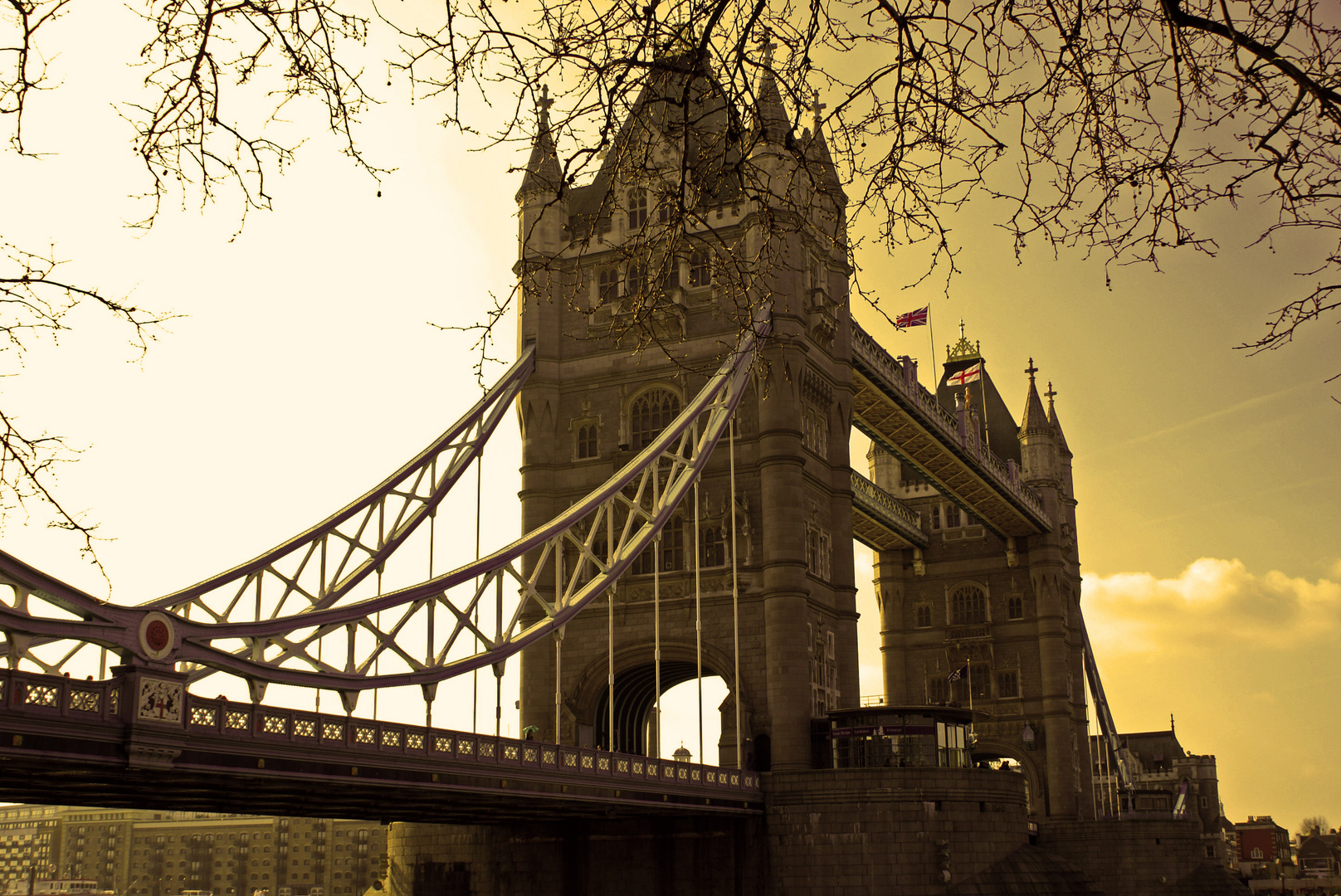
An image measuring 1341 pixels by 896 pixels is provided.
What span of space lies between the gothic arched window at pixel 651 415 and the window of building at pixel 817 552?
210 inches

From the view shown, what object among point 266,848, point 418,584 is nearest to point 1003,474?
point 418,584

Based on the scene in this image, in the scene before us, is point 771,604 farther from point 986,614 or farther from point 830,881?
point 986,614

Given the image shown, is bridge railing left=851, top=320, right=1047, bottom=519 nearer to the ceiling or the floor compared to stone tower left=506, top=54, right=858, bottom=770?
nearer to the ceiling

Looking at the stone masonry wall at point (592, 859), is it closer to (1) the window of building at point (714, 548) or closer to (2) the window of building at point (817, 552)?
(1) the window of building at point (714, 548)

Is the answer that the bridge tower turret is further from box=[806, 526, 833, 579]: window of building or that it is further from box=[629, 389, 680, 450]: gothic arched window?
box=[629, 389, 680, 450]: gothic arched window

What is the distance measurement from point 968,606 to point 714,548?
93.8 ft

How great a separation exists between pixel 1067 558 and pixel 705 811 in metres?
39.7

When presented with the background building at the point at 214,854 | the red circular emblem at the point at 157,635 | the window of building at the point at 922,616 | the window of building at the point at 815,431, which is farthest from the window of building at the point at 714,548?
the background building at the point at 214,854

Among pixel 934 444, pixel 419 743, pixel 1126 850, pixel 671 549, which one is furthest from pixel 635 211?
pixel 1126 850

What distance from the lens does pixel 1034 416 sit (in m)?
71.1

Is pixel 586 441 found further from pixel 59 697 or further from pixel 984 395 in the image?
pixel 984 395

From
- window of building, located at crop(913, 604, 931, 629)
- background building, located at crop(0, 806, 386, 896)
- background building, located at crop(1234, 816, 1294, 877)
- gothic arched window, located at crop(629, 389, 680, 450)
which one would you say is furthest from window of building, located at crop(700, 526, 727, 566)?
background building, located at crop(1234, 816, 1294, 877)

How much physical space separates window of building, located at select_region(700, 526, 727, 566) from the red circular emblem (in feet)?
74.1

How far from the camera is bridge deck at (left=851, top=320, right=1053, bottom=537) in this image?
50594 millimetres
